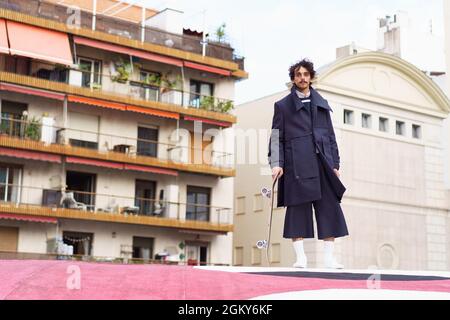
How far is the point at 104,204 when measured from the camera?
35.2 metres

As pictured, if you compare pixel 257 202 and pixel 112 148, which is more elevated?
pixel 112 148

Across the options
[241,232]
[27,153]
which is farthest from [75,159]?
[241,232]

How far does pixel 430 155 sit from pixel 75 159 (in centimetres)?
2045

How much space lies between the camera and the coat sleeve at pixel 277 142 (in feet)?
33.3

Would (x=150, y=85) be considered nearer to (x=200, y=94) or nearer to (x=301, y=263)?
(x=200, y=94)

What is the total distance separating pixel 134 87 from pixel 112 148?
308 cm

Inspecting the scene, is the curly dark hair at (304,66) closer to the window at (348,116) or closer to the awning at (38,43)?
the awning at (38,43)

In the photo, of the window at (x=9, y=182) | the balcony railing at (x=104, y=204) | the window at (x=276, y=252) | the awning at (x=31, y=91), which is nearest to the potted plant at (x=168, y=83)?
the balcony railing at (x=104, y=204)

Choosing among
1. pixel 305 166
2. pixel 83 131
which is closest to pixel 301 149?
pixel 305 166

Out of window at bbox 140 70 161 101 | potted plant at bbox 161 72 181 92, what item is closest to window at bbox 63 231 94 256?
window at bbox 140 70 161 101

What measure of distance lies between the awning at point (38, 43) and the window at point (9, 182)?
463cm

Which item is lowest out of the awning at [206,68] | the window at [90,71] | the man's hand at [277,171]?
the man's hand at [277,171]

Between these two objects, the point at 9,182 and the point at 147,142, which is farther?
the point at 147,142

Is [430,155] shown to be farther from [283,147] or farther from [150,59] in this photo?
[283,147]
